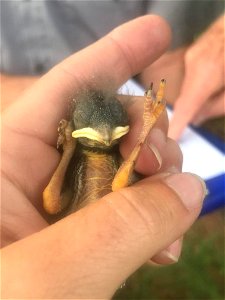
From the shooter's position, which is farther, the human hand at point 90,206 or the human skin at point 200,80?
the human skin at point 200,80

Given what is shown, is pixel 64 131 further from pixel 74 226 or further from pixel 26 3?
pixel 26 3

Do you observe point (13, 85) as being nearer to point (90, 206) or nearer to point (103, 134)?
point (103, 134)

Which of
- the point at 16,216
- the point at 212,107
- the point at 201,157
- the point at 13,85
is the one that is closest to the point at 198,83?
the point at 212,107

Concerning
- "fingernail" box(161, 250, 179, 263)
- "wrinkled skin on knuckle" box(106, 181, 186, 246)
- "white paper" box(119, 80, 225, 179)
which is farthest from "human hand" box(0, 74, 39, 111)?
"wrinkled skin on knuckle" box(106, 181, 186, 246)

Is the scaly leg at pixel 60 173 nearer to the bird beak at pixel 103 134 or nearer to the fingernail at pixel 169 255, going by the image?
the bird beak at pixel 103 134

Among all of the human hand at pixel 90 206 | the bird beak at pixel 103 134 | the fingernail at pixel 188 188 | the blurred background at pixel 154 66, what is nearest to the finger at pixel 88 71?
the human hand at pixel 90 206
